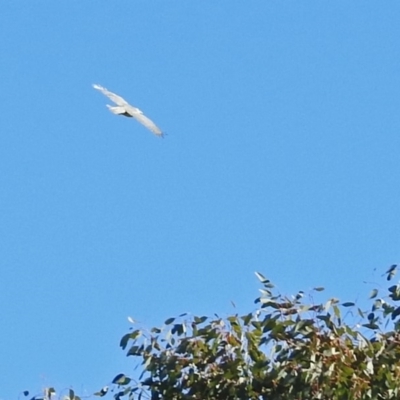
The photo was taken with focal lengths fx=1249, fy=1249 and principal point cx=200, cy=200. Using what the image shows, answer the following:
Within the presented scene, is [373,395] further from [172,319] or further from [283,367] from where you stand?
[172,319]

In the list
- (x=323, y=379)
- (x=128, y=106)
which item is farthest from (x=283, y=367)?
(x=128, y=106)

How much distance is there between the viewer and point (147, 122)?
25.8ft

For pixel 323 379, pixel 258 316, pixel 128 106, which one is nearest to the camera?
pixel 323 379

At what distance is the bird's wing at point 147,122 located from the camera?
7672 mm

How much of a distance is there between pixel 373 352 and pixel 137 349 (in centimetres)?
138

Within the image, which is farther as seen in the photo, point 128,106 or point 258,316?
point 128,106

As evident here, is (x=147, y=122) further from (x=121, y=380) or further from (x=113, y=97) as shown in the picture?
(x=121, y=380)

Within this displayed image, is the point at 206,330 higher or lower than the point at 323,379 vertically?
higher

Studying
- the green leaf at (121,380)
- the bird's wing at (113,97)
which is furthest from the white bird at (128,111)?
the green leaf at (121,380)

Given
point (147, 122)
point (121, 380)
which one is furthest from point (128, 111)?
point (121, 380)

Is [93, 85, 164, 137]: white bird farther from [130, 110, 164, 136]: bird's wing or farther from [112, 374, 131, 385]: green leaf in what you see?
[112, 374, 131, 385]: green leaf

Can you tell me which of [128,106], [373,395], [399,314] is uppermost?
→ [128,106]

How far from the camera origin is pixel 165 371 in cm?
708

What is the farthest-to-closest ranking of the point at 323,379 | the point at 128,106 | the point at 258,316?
1. the point at 128,106
2. the point at 258,316
3. the point at 323,379
